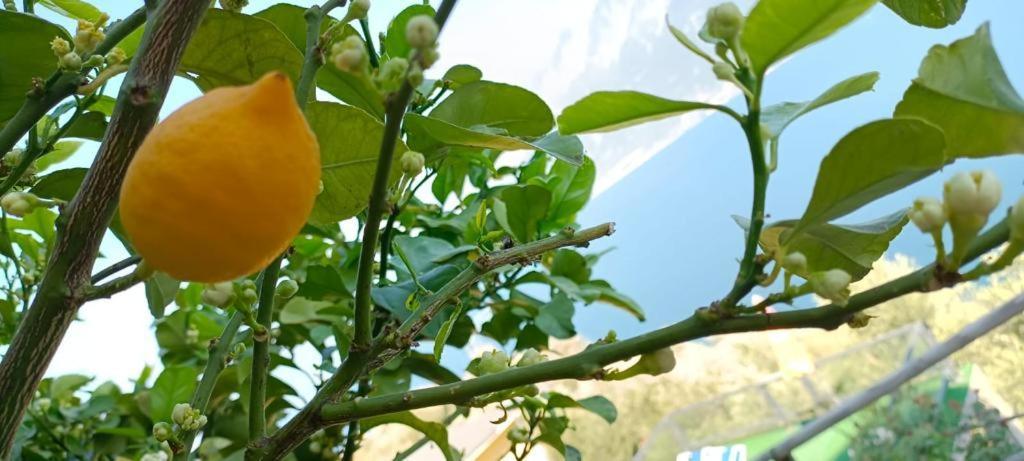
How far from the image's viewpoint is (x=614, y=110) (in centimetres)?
A: 25

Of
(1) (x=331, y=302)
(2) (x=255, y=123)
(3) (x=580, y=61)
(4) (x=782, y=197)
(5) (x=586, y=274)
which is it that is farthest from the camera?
(4) (x=782, y=197)

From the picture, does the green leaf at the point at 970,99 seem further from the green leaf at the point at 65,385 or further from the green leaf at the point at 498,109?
the green leaf at the point at 65,385

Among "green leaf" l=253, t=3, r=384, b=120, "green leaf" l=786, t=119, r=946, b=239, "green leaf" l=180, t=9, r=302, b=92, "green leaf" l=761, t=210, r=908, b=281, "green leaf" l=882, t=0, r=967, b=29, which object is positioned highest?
"green leaf" l=253, t=3, r=384, b=120

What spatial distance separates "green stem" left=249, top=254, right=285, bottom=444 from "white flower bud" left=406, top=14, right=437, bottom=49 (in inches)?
5.4

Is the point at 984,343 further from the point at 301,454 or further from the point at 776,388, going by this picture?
the point at 301,454

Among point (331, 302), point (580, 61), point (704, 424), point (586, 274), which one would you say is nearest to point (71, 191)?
point (331, 302)

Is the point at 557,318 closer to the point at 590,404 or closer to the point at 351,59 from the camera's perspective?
the point at 590,404

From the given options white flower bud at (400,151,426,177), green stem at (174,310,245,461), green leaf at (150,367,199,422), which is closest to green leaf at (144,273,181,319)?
green stem at (174,310,245,461)

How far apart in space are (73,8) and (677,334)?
41 centimetres

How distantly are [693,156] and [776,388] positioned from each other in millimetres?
849

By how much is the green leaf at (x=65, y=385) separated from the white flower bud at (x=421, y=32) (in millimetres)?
828

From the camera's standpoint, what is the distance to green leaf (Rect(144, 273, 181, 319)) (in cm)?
37

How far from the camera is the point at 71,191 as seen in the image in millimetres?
381

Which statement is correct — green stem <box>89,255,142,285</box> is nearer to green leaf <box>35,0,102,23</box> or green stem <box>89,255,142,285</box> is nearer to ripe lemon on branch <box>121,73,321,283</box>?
ripe lemon on branch <box>121,73,321,283</box>
